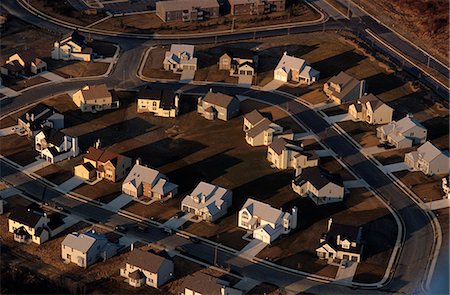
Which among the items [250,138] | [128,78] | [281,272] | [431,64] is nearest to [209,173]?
[250,138]

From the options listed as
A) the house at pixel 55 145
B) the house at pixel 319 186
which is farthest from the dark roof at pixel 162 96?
the house at pixel 319 186

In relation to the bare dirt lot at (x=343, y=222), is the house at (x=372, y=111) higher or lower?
higher

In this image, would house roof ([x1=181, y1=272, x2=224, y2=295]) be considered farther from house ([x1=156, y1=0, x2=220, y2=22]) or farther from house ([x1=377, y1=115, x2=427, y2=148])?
house ([x1=156, y1=0, x2=220, y2=22])

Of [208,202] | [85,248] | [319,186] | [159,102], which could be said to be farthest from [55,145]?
[319,186]

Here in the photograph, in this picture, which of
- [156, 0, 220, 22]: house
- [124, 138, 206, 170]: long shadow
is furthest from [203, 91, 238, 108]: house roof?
[156, 0, 220, 22]: house

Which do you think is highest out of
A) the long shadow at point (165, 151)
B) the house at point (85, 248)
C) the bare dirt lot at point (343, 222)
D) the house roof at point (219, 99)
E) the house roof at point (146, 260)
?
the house roof at point (219, 99)

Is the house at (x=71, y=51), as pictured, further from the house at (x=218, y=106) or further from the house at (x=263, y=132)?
the house at (x=263, y=132)
